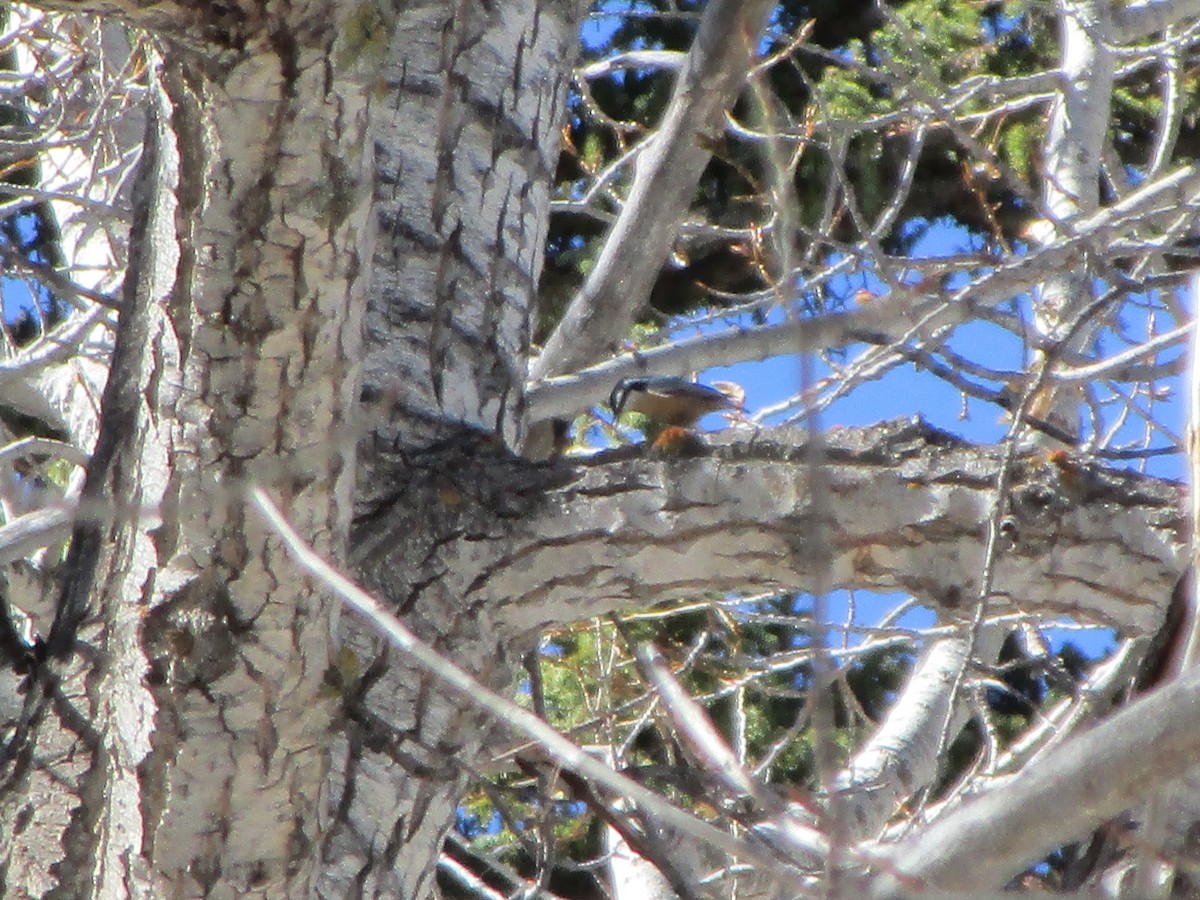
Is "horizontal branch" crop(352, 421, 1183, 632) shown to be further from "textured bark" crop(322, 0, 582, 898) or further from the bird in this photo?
the bird

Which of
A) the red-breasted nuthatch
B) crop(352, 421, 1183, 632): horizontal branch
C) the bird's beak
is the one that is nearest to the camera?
crop(352, 421, 1183, 632): horizontal branch

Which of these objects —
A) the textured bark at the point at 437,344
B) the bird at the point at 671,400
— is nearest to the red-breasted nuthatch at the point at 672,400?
the bird at the point at 671,400

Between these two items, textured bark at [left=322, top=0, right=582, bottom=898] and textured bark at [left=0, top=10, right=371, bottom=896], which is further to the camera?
textured bark at [left=322, top=0, right=582, bottom=898]

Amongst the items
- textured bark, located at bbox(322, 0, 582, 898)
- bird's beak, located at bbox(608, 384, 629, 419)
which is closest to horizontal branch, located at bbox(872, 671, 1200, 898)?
textured bark, located at bbox(322, 0, 582, 898)

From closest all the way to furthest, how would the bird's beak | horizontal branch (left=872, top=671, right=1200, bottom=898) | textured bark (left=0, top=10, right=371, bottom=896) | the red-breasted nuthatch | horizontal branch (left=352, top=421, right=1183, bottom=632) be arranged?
horizontal branch (left=872, top=671, right=1200, bottom=898)
textured bark (left=0, top=10, right=371, bottom=896)
horizontal branch (left=352, top=421, right=1183, bottom=632)
the bird's beak
the red-breasted nuthatch

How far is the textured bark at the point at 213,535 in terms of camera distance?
1241mm

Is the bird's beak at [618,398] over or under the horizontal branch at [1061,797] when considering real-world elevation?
under

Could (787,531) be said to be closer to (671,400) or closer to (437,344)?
(437,344)

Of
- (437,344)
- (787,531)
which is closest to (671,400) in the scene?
(437,344)

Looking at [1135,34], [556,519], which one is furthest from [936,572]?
[1135,34]

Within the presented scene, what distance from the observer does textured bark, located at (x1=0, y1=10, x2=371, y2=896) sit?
124cm

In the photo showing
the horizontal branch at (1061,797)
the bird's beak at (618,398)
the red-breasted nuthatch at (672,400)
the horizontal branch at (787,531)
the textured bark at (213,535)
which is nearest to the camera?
the horizontal branch at (1061,797)

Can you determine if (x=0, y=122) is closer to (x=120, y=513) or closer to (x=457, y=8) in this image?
(x=457, y=8)

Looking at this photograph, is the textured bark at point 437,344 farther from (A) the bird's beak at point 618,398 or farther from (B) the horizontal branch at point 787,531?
(A) the bird's beak at point 618,398
